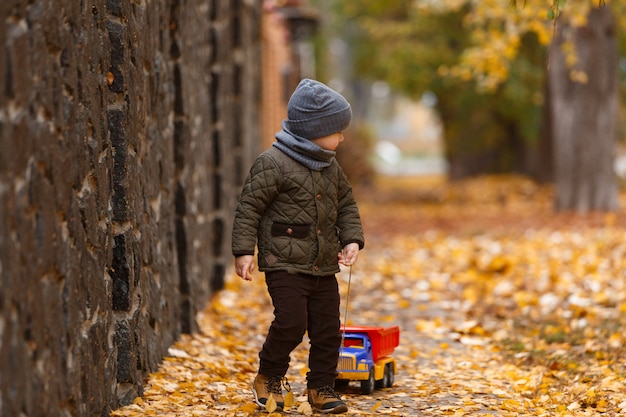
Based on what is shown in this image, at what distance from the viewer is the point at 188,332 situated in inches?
305

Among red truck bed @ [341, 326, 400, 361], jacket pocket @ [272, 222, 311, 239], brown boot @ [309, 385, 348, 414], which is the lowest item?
brown boot @ [309, 385, 348, 414]

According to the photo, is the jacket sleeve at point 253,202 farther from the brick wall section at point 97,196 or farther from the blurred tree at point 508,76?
the blurred tree at point 508,76

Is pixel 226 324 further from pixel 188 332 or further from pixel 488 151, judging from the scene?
pixel 488 151

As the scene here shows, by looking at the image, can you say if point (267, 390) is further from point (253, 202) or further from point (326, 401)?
point (253, 202)

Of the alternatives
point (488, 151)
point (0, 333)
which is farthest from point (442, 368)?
point (488, 151)

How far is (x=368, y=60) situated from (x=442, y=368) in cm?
2464

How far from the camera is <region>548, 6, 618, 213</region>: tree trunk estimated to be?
1752 centimetres

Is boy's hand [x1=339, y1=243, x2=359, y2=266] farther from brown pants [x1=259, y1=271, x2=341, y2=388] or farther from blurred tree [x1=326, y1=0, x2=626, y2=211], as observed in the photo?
blurred tree [x1=326, y1=0, x2=626, y2=211]

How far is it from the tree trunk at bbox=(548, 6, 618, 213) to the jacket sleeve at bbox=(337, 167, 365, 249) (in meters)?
12.5

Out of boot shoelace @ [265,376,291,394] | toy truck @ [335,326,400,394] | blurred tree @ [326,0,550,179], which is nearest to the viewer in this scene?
boot shoelace @ [265,376,291,394]

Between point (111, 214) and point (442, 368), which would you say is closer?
point (111, 214)

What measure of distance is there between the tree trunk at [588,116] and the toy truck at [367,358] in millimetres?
A: 12074

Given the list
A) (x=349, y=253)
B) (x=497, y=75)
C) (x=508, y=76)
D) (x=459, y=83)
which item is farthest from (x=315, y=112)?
(x=459, y=83)

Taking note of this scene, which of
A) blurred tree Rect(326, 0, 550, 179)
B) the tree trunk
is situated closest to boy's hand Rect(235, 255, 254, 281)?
the tree trunk
